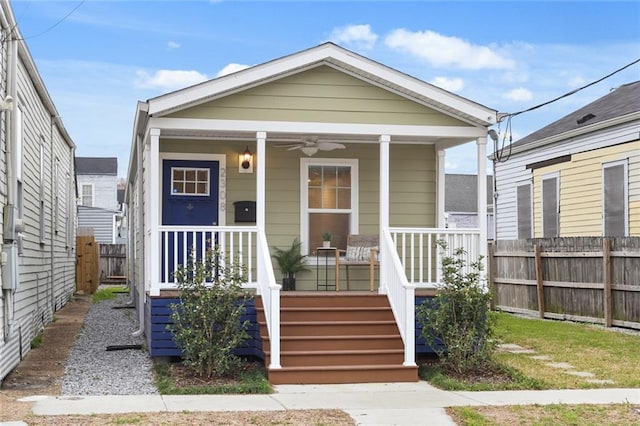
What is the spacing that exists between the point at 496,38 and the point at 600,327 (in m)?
5.66

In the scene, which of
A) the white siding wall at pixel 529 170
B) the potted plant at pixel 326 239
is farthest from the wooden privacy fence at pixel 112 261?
the potted plant at pixel 326 239

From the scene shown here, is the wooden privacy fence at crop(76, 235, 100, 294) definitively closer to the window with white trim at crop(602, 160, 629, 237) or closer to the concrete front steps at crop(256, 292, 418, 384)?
the window with white trim at crop(602, 160, 629, 237)

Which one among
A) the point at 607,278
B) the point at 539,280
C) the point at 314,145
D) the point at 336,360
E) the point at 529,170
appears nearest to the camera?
the point at 336,360

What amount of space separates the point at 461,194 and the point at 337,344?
30.5m

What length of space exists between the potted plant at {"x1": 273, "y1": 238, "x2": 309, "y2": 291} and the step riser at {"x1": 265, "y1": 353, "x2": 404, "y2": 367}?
8.78 feet

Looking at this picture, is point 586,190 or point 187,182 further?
point 586,190

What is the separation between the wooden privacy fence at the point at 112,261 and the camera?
102 ft

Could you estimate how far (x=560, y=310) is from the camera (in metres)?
15.0

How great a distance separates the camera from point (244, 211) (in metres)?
11.5

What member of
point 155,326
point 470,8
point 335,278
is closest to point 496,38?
point 470,8

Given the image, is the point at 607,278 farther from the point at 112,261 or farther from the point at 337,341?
the point at 112,261

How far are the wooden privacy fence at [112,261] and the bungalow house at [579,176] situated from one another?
51.8 ft

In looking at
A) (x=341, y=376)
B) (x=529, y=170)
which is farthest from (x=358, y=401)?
(x=529, y=170)

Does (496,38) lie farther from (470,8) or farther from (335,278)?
(335,278)
